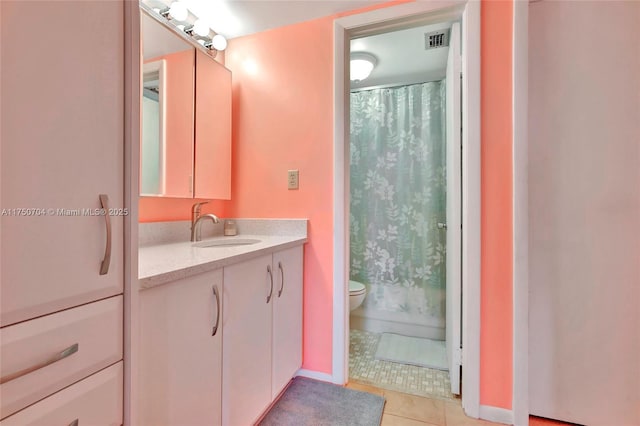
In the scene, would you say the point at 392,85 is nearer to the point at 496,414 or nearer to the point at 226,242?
the point at 226,242

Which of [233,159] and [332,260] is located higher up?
[233,159]

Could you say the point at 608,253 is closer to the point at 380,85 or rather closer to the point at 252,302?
the point at 252,302

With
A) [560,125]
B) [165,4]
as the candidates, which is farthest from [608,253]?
[165,4]

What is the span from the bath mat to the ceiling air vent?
2.15 metres

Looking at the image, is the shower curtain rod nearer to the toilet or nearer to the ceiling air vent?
the ceiling air vent

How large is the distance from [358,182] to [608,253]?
160 cm

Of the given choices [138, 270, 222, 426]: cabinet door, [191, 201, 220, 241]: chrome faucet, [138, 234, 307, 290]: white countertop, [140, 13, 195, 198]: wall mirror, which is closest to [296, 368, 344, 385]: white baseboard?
[138, 270, 222, 426]: cabinet door

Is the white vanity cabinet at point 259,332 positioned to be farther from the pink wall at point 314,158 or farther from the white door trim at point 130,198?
the white door trim at point 130,198

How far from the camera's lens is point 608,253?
1.28 meters

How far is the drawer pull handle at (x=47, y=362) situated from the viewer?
1.52ft

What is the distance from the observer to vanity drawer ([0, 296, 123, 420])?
18.5 inches

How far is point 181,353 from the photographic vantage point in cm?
84

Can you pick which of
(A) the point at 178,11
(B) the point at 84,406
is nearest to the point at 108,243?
(B) the point at 84,406

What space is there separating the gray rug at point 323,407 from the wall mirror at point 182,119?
120cm
